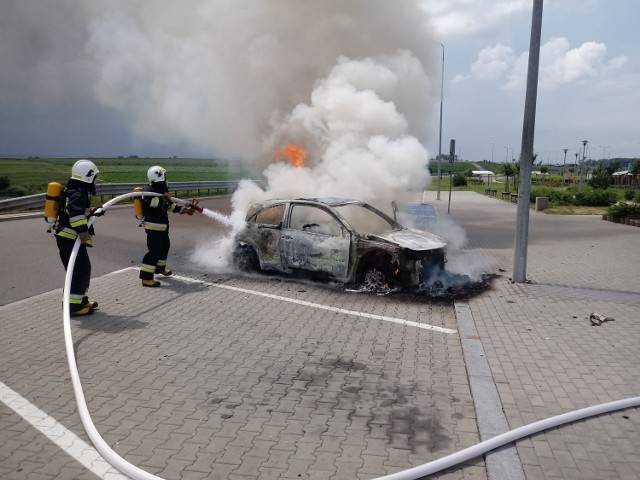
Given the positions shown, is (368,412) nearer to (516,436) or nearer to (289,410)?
(289,410)

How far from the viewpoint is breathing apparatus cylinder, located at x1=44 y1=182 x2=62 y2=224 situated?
20.6 ft

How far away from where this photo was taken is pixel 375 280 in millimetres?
7754

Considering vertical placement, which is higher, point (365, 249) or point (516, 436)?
point (365, 249)

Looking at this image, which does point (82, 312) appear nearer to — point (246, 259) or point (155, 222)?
point (155, 222)

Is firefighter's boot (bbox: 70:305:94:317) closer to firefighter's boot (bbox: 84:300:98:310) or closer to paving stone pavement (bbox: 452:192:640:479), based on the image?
firefighter's boot (bbox: 84:300:98:310)

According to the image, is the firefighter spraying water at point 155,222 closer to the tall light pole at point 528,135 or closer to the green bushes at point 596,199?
the tall light pole at point 528,135

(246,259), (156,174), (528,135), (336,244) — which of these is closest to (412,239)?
(336,244)

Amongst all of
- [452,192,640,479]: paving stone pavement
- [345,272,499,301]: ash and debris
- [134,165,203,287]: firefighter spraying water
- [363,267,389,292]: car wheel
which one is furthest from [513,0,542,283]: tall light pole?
[134,165,203,287]: firefighter spraying water

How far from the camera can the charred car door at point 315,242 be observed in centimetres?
787

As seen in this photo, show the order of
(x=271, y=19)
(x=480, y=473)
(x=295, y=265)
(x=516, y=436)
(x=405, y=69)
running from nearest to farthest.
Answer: (x=480, y=473) < (x=516, y=436) < (x=295, y=265) < (x=405, y=69) < (x=271, y=19)

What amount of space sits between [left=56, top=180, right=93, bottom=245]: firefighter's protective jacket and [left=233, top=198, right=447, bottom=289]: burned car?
9.64 ft

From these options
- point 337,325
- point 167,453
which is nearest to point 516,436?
point 167,453

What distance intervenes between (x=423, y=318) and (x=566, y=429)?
296cm

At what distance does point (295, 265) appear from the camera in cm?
836
